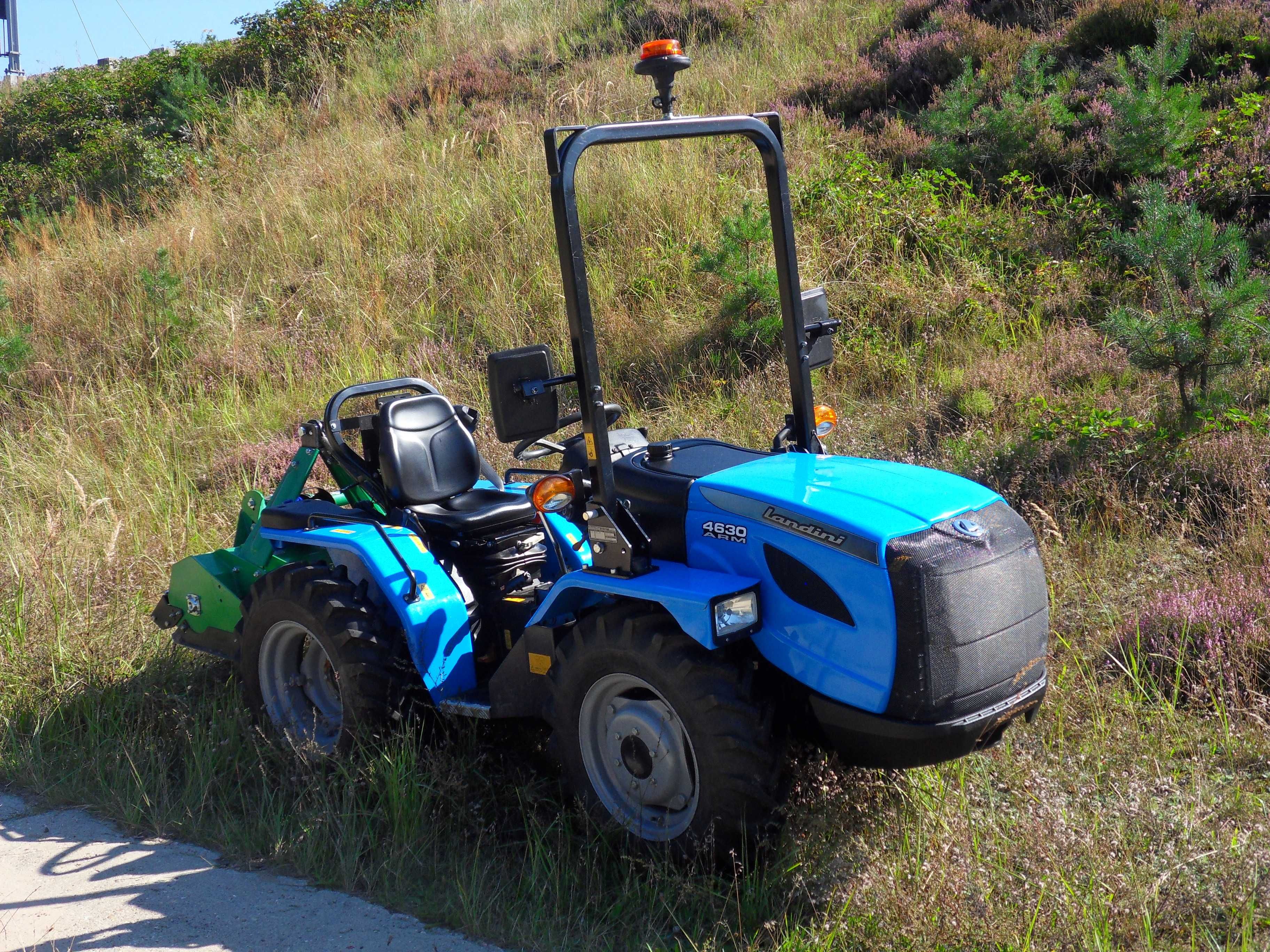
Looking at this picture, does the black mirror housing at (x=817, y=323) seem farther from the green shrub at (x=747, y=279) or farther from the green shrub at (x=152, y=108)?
the green shrub at (x=152, y=108)

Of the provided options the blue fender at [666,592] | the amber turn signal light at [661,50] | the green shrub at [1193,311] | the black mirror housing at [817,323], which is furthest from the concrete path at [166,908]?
the green shrub at [1193,311]

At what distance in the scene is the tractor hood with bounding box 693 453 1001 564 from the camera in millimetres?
2820

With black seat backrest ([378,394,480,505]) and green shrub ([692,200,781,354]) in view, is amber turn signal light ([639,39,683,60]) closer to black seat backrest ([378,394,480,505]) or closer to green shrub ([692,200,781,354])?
black seat backrest ([378,394,480,505])

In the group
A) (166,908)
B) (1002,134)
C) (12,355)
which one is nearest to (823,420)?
(166,908)

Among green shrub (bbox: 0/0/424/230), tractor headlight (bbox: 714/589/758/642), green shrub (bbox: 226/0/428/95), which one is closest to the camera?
tractor headlight (bbox: 714/589/758/642)

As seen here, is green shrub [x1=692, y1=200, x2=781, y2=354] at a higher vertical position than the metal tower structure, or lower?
lower

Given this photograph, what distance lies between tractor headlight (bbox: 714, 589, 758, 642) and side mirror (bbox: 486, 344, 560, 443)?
2.06ft

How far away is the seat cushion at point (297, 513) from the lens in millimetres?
4250

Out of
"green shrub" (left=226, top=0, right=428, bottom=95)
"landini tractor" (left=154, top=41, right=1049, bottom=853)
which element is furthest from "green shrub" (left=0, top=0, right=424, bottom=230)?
"landini tractor" (left=154, top=41, right=1049, bottom=853)

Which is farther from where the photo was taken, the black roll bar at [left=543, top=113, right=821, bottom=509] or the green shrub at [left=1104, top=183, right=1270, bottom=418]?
the green shrub at [left=1104, top=183, right=1270, bottom=418]

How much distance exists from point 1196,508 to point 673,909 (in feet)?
10.8

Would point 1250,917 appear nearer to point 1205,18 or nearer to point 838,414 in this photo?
point 838,414

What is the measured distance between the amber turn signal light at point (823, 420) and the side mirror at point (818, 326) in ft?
0.51

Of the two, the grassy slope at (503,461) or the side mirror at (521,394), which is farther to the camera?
the grassy slope at (503,461)
